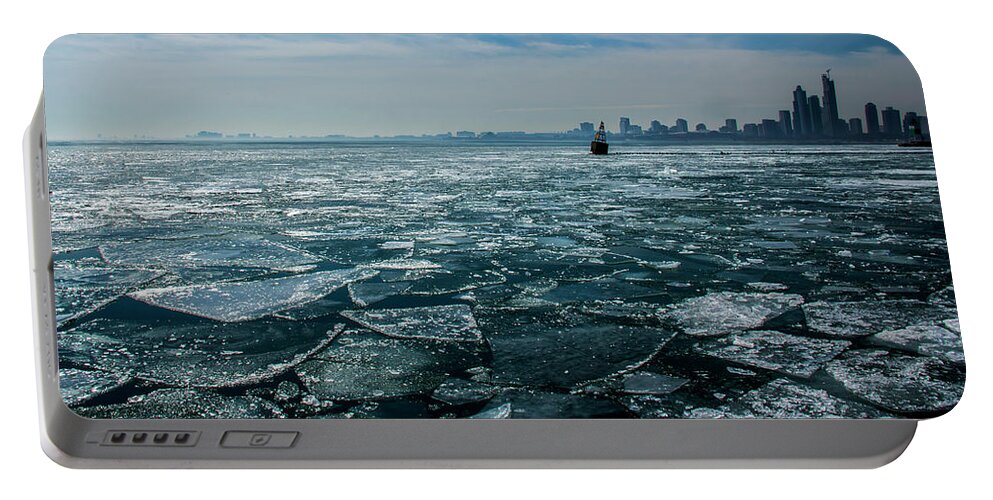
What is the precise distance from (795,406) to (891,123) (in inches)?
29.4

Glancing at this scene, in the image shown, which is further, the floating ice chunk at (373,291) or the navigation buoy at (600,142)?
the navigation buoy at (600,142)

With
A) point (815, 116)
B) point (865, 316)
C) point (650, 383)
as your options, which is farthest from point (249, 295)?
point (815, 116)

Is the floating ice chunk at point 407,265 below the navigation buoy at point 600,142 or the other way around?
below

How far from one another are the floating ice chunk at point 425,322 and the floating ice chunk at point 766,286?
0.53 metres

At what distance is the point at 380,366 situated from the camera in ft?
4.55

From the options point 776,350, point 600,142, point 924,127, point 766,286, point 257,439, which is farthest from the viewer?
point 600,142

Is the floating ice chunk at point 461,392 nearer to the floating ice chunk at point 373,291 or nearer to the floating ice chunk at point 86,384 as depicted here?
the floating ice chunk at point 373,291

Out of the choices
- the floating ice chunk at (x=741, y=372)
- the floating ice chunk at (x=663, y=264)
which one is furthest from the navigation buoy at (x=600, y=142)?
the floating ice chunk at (x=741, y=372)

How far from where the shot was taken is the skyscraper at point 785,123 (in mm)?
1805

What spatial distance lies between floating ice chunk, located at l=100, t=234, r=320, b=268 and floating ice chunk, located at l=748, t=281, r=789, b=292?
0.84 metres

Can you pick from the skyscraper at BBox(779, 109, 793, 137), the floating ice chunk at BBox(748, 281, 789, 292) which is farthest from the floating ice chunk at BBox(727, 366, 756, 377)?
the skyscraper at BBox(779, 109, 793, 137)

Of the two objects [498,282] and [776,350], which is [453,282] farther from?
[776,350]

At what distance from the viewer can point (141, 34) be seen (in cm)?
161

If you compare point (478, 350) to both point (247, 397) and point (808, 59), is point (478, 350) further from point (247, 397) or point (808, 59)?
point (808, 59)
